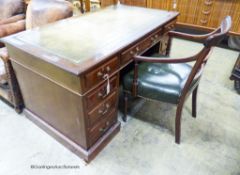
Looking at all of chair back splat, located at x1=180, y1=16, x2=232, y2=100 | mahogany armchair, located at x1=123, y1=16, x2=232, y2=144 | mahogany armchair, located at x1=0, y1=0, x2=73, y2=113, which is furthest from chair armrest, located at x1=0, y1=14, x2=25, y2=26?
chair back splat, located at x1=180, y1=16, x2=232, y2=100

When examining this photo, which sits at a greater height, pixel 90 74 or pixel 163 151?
pixel 90 74

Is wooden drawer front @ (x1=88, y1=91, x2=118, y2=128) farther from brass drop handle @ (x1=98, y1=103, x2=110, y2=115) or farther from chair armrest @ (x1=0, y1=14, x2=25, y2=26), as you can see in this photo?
chair armrest @ (x1=0, y1=14, x2=25, y2=26)

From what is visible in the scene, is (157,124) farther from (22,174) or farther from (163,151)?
(22,174)

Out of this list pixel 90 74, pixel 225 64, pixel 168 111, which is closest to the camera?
pixel 90 74

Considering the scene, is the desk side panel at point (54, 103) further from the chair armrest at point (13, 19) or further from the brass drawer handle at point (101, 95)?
the chair armrest at point (13, 19)

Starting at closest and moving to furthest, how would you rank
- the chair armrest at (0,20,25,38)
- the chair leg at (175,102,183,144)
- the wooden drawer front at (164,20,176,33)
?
the chair leg at (175,102,183,144)
the wooden drawer front at (164,20,176,33)
the chair armrest at (0,20,25,38)

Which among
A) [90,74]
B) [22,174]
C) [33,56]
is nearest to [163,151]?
[90,74]

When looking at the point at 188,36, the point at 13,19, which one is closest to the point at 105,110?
the point at 188,36

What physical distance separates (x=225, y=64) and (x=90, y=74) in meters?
2.18

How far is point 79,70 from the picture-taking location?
1.05m

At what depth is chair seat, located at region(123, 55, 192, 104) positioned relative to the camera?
1.45 metres

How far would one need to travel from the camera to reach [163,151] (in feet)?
5.11

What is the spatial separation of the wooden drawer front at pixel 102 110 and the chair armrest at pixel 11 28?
1389 mm

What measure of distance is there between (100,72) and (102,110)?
1.01ft
